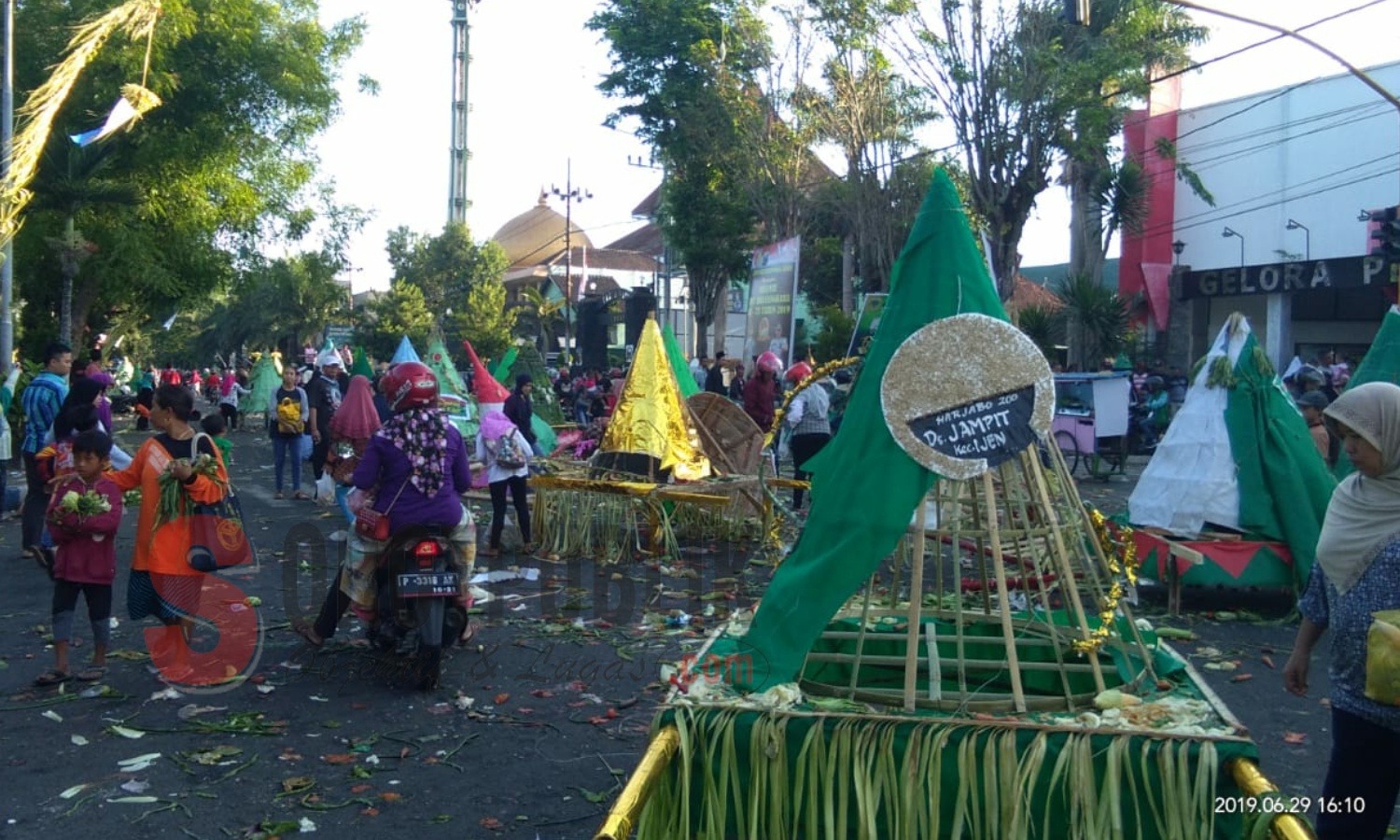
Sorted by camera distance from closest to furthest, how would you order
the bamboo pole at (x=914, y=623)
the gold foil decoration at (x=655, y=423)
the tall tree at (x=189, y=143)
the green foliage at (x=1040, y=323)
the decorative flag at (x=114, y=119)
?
the bamboo pole at (x=914, y=623)
the gold foil decoration at (x=655, y=423)
the decorative flag at (x=114, y=119)
the tall tree at (x=189, y=143)
the green foliage at (x=1040, y=323)

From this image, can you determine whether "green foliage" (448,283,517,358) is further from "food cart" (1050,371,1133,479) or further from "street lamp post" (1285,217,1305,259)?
"food cart" (1050,371,1133,479)

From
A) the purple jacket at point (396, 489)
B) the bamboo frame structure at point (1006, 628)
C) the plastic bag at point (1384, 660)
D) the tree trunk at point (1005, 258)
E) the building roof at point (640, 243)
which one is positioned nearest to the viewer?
the plastic bag at point (1384, 660)

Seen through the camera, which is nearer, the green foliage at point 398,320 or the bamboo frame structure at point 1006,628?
the bamboo frame structure at point 1006,628

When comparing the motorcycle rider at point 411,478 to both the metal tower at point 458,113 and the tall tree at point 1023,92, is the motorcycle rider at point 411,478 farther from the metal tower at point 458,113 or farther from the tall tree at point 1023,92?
the metal tower at point 458,113

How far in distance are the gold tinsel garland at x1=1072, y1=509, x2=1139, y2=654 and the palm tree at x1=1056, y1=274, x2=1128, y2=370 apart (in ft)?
64.6

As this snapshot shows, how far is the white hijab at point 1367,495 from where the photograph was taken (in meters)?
3.37

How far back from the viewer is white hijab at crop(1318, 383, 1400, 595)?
3.37 meters

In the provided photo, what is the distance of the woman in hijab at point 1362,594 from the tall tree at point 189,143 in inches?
691

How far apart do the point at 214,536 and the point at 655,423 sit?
16.7ft

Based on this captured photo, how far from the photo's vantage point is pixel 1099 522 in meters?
4.65

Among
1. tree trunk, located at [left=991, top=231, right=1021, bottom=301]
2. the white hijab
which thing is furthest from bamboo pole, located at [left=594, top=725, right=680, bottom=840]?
tree trunk, located at [left=991, top=231, right=1021, bottom=301]

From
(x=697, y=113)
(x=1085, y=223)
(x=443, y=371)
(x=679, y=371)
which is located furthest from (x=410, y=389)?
(x=1085, y=223)

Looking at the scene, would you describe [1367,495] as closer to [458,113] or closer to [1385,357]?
[1385,357]

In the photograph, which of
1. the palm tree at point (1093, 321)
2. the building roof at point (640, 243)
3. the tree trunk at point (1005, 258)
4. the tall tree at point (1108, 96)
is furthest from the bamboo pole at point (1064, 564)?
the building roof at point (640, 243)
